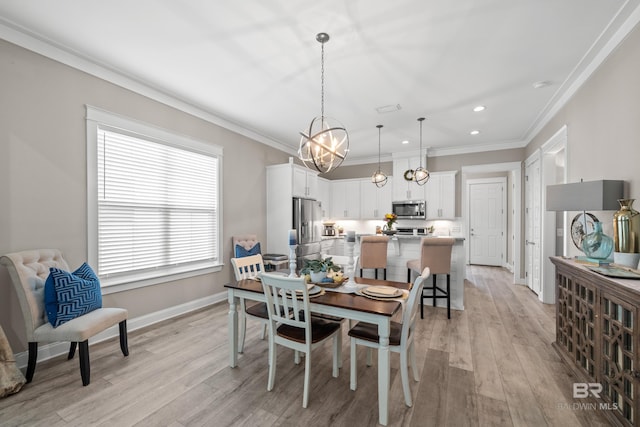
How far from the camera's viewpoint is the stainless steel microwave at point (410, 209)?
634cm

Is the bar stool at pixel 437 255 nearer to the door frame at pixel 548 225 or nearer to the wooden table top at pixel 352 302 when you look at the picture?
the wooden table top at pixel 352 302

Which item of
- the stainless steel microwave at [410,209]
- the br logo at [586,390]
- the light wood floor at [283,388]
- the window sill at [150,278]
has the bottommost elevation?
the light wood floor at [283,388]

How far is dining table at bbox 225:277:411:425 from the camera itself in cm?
180

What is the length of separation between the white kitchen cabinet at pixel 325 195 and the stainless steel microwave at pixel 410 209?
1.70m

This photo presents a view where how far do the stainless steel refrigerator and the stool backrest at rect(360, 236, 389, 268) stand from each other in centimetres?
131

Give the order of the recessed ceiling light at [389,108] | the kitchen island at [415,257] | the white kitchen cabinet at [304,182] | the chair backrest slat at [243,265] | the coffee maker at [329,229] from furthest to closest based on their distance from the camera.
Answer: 1. the coffee maker at [329,229]
2. the white kitchen cabinet at [304,182]
3. the kitchen island at [415,257]
4. the recessed ceiling light at [389,108]
5. the chair backrest slat at [243,265]

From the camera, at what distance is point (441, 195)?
626 centimetres

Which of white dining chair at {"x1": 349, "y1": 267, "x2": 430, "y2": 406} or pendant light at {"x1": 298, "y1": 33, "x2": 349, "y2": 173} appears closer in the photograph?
white dining chair at {"x1": 349, "y1": 267, "x2": 430, "y2": 406}

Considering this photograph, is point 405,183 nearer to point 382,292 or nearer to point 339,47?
point 339,47

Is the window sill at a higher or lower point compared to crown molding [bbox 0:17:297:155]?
lower

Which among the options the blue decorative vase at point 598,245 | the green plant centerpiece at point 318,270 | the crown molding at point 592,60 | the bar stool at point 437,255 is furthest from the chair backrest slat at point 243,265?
the crown molding at point 592,60

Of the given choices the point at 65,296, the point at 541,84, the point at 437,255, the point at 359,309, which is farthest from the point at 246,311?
the point at 541,84

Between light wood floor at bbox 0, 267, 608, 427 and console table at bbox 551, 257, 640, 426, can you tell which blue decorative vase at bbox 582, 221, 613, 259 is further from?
light wood floor at bbox 0, 267, 608, 427

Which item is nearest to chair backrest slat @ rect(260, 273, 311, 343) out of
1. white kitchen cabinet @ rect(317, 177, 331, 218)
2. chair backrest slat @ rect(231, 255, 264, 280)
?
chair backrest slat @ rect(231, 255, 264, 280)
